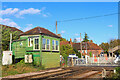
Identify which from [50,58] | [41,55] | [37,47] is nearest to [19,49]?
[37,47]

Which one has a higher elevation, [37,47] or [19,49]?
[37,47]

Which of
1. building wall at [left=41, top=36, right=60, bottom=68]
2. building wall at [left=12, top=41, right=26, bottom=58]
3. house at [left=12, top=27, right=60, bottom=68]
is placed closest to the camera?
building wall at [left=12, top=41, right=26, bottom=58]

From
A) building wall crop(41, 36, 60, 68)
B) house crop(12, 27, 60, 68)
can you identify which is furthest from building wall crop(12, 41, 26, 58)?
building wall crop(41, 36, 60, 68)

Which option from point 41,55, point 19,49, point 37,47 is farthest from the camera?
point 37,47

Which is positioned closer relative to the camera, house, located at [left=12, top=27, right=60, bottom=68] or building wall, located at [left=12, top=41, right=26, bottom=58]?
building wall, located at [left=12, top=41, right=26, bottom=58]

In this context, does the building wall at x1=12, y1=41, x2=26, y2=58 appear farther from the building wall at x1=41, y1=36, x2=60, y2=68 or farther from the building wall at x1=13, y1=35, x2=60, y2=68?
the building wall at x1=41, y1=36, x2=60, y2=68

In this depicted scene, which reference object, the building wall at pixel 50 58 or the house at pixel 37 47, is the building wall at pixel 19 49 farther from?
the building wall at pixel 50 58

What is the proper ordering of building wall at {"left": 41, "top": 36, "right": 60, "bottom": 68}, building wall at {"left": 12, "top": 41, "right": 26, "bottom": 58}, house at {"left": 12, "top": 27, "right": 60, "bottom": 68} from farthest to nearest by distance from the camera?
building wall at {"left": 41, "top": 36, "right": 60, "bottom": 68} → house at {"left": 12, "top": 27, "right": 60, "bottom": 68} → building wall at {"left": 12, "top": 41, "right": 26, "bottom": 58}

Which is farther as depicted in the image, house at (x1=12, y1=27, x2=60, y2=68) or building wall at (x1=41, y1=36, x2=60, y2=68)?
building wall at (x1=41, y1=36, x2=60, y2=68)

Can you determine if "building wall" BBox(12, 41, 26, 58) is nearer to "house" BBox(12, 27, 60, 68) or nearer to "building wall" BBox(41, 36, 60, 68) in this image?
"house" BBox(12, 27, 60, 68)

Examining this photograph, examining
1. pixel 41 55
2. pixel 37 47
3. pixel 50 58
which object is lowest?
pixel 50 58

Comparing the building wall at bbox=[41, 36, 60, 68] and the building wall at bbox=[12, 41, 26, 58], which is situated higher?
the building wall at bbox=[12, 41, 26, 58]

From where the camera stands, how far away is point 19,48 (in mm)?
22891

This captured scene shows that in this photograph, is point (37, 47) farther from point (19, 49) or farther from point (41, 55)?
point (19, 49)
